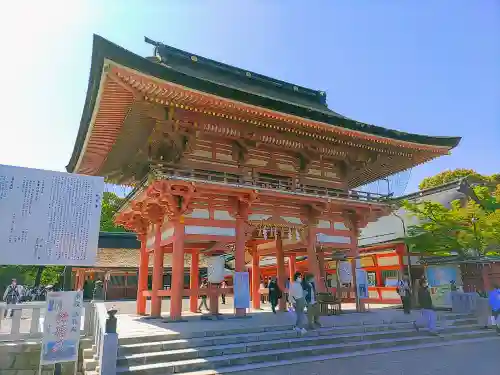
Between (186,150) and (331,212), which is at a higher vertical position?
(186,150)

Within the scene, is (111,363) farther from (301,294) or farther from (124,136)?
(124,136)

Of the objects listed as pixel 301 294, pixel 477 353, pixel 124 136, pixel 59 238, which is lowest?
pixel 477 353

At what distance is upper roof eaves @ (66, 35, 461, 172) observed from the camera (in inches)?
359

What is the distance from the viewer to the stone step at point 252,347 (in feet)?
25.3

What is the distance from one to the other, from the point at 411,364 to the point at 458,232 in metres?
13.1

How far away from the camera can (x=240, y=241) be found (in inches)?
508

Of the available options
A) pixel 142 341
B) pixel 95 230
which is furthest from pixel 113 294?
pixel 95 230

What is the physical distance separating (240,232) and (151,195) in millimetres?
3583

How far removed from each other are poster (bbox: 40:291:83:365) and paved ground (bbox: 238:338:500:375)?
3702 mm

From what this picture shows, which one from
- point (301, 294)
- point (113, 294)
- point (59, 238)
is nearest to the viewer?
point (59, 238)

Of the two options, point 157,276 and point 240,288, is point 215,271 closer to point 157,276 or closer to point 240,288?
point 240,288

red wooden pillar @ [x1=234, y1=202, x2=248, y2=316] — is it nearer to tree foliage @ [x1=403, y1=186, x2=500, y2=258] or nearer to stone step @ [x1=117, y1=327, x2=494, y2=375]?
stone step @ [x1=117, y1=327, x2=494, y2=375]

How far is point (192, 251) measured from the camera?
16.8 meters

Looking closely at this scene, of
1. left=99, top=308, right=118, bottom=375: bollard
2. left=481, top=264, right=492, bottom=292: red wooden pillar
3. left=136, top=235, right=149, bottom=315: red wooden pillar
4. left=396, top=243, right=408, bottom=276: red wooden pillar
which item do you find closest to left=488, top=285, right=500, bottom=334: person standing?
left=481, top=264, right=492, bottom=292: red wooden pillar
